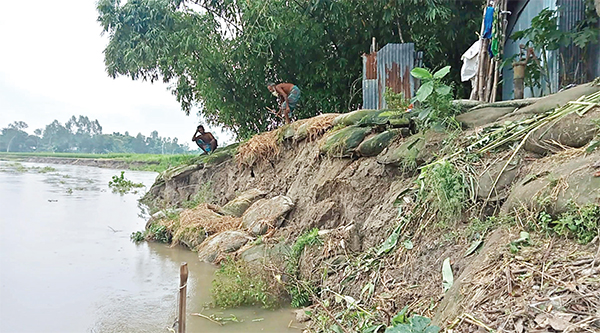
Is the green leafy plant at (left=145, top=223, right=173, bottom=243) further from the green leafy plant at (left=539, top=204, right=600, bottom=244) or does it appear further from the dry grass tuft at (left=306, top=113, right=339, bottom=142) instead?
the green leafy plant at (left=539, top=204, right=600, bottom=244)

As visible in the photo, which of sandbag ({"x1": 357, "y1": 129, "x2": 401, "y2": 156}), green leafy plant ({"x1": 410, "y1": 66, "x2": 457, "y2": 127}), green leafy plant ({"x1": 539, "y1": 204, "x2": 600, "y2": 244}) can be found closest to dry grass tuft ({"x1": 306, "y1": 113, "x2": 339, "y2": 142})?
sandbag ({"x1": 357, "y1": 129, "x2": 401, "y2": 156})

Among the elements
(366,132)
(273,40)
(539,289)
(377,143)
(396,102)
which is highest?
(273,40)

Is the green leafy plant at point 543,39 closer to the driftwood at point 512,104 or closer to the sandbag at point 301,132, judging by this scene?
the driftwood at point 512,104

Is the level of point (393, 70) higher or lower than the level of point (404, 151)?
higher

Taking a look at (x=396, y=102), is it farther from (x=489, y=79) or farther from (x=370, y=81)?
(x=370, y=81)

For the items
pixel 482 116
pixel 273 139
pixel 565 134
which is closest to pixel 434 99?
pixel 482 116

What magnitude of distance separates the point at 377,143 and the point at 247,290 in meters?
2.02

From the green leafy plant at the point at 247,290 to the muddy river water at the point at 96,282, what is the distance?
0.32 feet

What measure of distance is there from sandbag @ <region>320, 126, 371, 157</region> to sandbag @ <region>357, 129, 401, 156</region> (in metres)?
0.18

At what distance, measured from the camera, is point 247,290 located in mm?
4152

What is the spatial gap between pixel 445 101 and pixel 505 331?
2.51 meters

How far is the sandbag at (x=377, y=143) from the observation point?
184 inches

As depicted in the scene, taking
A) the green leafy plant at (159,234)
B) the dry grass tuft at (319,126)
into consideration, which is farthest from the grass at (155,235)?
the dry grass tuft at (319,126)

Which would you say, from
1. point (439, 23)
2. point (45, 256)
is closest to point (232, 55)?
point (439, 23)
